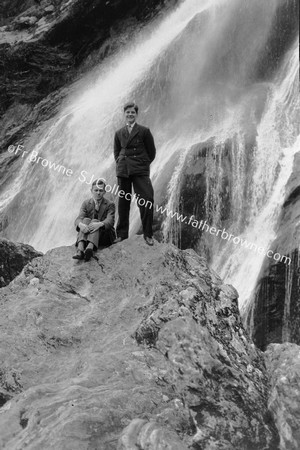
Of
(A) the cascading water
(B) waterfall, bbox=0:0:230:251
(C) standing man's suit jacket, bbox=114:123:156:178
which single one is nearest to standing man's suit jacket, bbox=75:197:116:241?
(C) standing man's suit jacket, bbox=114:123:156:178

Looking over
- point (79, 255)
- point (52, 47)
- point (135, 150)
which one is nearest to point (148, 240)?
point (79, 255)

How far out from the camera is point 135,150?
6.18 metres

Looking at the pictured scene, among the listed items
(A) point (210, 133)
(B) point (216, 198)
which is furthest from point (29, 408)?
(A) point (210, 133)

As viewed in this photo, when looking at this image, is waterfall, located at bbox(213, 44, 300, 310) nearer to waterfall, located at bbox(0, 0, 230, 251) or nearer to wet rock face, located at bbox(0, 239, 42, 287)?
waterfall, located at bbox(0, 0, 230, 251)

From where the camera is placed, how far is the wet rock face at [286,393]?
10.9 feet

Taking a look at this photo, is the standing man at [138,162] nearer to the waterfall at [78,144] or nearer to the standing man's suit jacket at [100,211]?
the standing man's suit jacket at [100,211]

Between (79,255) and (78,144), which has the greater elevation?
(78,144)

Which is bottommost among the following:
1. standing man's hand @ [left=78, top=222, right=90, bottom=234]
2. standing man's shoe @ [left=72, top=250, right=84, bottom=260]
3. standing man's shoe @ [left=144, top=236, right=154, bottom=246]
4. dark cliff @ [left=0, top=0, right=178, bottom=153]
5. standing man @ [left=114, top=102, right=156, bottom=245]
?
standing man's shoe @ [left=72, top=250, right=84, bottom=260]

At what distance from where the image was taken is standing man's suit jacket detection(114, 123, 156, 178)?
20.2ft

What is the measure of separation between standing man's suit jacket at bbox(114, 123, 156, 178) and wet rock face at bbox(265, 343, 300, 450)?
2814 mm

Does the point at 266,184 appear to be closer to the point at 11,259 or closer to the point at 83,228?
the point at 11,259

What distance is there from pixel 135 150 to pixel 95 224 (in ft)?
3.37

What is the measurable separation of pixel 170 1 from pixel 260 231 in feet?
51.8

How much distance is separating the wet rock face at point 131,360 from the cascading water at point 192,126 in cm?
596
